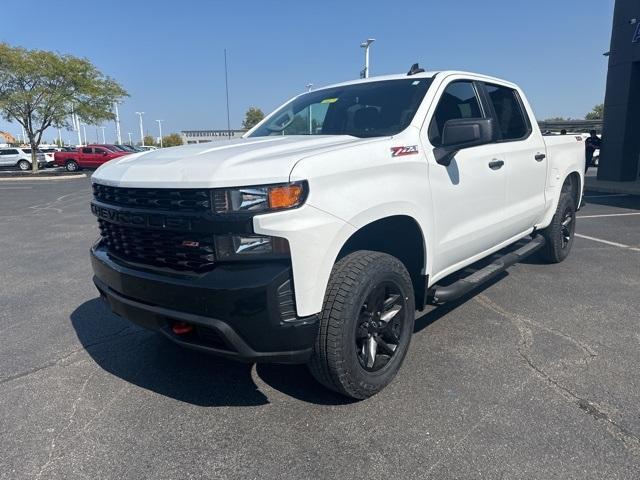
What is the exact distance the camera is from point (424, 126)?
313 centimetres

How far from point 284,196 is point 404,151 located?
988mm

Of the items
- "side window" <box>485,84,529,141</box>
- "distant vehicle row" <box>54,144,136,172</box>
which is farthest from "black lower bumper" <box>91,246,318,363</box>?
"distant vehicle row" <box>54,144,136,172</box>

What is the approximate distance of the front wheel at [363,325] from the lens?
2.46 m

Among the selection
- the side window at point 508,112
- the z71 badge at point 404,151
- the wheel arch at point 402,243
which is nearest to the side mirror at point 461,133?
the z71 badge at point 404,151

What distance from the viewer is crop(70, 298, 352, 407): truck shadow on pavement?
2.89 m

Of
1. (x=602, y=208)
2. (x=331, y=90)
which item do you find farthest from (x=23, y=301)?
(x=602, y=208)

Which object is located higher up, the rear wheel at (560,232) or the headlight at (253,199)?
the headlight at (253,199)

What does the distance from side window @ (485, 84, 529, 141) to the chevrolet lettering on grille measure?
2.98 metres

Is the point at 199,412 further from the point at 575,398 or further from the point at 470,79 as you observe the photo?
the point at 470,79

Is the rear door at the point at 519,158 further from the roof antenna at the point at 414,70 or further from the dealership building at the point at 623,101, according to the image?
the dealership building at the point at 623,101

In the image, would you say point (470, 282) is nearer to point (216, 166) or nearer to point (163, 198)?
point (216, 166)

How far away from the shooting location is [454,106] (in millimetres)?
3611

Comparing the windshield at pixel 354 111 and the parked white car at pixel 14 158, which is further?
the parked white car at pixel 14 158

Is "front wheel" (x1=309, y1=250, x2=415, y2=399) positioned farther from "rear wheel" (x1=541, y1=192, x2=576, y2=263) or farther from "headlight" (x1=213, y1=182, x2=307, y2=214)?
"rear wheel" (x1=541, y1=192, x2=576, y2=263)
